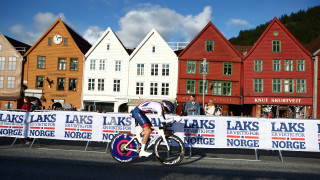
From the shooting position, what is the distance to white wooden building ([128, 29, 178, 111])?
32.8 meters

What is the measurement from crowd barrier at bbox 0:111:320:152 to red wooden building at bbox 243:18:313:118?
2449 centimetres

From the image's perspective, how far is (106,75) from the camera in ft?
110

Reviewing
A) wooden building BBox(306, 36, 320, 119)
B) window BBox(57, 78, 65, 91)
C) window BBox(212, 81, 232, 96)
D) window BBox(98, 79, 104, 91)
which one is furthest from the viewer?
window BBox(57, 78, 65, 91)

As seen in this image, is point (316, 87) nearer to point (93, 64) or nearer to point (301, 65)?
point (301, 65)

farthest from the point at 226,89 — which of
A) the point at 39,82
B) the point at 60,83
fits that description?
the point at 39,82

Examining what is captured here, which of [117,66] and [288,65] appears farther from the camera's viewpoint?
[117,66]

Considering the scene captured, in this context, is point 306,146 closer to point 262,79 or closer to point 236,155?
point 236,155

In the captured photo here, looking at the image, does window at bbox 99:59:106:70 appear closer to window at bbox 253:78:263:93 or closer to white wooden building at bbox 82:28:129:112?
white wooden building at bbox 82:28:129:112

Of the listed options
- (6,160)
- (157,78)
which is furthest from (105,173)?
(157,78)

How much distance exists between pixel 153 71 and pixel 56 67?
13.9m

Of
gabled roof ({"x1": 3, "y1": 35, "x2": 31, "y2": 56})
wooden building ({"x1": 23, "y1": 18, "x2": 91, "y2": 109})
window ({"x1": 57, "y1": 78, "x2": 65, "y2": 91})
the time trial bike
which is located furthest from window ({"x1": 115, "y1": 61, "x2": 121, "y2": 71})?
the time trial bike

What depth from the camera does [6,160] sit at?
268 inches

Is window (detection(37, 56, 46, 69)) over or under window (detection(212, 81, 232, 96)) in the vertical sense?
over

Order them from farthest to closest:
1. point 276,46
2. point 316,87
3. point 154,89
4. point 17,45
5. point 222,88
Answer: point 17,45 → point 154,89 → point 222,88 → point 276,46 → point 316,87
